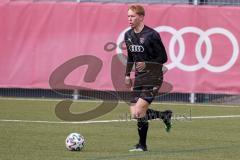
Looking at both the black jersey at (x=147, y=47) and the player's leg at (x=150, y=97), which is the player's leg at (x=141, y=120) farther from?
the black jersey at (x=147, y=47)

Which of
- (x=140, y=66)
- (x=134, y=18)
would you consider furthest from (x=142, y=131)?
(x=134, y=18)

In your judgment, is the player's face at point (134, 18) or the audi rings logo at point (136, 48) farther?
the audi rings logo at point (136, 48)

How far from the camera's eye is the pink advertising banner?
22.7 metres

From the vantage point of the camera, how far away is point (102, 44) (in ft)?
77.9

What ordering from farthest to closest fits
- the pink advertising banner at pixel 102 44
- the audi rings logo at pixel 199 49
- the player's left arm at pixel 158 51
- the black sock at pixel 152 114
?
the pink advertising banner at pixel 102 44
the audi rings logo at pixel 199 49
the black sock at pixel 152 114
the player's left arm at pixel 158 51

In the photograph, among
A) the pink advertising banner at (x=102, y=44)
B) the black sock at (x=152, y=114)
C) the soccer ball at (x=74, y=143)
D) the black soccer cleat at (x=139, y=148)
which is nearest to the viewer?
the soccer ball at (x=74, y=143)

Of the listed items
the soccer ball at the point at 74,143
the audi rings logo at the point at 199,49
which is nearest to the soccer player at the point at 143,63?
the soccer ball at the point at 74,143

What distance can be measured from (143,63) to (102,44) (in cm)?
1075

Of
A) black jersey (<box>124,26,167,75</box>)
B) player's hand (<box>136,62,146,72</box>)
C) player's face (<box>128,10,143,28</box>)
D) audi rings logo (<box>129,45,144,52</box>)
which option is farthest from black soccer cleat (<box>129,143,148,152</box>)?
player's face (<box>128,10,143,28</box>)

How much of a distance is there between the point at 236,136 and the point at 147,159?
3970 mm

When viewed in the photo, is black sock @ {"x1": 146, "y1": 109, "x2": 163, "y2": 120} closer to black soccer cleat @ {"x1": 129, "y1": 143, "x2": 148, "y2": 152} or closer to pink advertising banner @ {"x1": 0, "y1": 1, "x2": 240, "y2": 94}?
black soccer cleat @ {"x1": 129, "y1": 143, "x2": 148, "y2": 152}

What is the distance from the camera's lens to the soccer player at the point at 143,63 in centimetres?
1290

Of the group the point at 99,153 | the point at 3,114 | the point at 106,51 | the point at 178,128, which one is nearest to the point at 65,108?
the point at 106,51

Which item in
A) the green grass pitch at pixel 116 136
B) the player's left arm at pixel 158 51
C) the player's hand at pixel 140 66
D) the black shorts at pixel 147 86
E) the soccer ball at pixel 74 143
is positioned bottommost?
the green grass pitch at pixel 116 136
